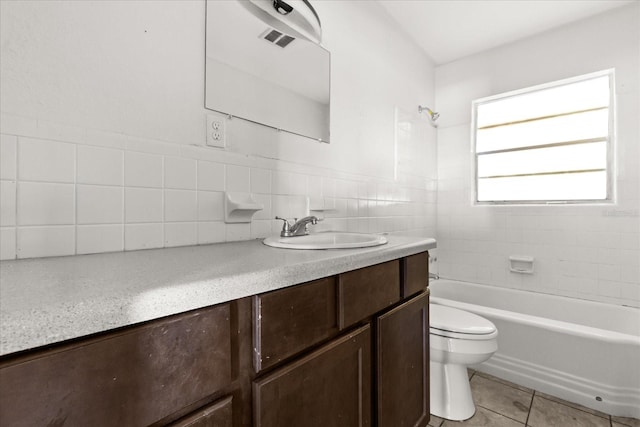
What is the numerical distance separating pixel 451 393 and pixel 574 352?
798 millimetres

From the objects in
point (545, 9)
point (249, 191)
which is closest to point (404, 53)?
point (545, 9)

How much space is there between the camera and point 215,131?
3.88 ft

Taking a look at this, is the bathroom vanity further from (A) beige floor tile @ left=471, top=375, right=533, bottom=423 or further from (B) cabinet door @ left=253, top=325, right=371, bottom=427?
(A) beige floor tile @ left=471, top=375, right=533, bottom=423

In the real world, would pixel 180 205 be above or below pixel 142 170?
below

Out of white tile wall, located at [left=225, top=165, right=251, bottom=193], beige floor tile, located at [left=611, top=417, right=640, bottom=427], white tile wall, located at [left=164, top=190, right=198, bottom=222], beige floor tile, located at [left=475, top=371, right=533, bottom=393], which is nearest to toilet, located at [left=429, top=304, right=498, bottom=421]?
beige floor tile, located at [left=475, top=371, right=533, bottom=393]

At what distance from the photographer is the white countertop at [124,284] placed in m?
0.38

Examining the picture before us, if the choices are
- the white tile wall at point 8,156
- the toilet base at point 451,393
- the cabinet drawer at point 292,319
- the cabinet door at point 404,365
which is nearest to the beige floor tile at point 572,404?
the toilet base at point 451,393

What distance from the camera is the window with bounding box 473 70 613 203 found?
224 centimetres

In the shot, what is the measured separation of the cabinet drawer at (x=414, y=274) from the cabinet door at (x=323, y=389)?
0.28 m

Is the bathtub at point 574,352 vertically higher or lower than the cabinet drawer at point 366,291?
lower

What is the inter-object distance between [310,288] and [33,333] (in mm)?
505

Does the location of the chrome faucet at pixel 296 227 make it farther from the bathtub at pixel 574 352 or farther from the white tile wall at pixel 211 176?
the bathtub at pixel 574 352

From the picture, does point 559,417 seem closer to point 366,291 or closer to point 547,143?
point 366,291

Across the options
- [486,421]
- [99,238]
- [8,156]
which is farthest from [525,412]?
[8,156]
